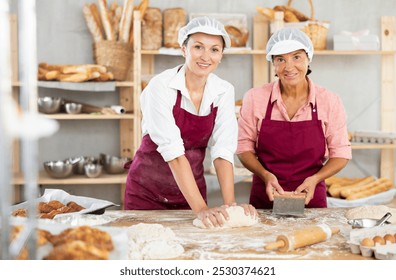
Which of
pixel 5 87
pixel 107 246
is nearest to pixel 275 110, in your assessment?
pixel 107 246

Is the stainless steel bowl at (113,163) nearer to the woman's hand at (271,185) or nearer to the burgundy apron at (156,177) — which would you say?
the burgundy apron at (156,177)

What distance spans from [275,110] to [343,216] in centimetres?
59

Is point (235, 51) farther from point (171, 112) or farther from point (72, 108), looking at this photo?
point (171, 112)

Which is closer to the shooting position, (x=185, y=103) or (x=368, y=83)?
(x=185, y=103)

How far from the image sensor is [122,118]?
13.0ft

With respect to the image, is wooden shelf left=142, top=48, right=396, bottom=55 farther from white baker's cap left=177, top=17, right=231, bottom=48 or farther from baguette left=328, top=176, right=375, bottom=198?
white baker's cap left=177, top=17, right=231, bottom=48

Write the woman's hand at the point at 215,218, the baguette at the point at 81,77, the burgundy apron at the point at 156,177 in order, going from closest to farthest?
the woman's hand at the point at 215,218 → the burgundy apron at the point at 156,177 → the baguette at the point at 81,77

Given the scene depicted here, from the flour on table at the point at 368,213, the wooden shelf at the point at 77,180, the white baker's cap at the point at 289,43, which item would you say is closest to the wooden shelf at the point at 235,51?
the wooden shelf at the point at 77,180

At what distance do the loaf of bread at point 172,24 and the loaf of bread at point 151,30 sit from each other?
5 centimetres

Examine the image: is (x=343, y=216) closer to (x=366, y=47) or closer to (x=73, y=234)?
(x=73, y=234)

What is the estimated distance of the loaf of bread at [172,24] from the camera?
12.9 feet

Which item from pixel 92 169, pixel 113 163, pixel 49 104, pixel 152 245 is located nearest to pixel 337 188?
pixel 113 163

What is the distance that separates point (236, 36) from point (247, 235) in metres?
2.38
